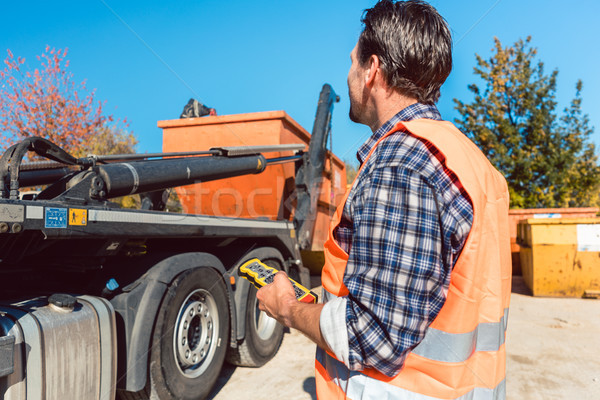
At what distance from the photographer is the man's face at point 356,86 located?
1312 mm

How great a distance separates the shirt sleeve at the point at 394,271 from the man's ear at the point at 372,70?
0.39 metres

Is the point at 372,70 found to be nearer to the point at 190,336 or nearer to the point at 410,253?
the point at 410,253

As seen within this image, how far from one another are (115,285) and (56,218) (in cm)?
74

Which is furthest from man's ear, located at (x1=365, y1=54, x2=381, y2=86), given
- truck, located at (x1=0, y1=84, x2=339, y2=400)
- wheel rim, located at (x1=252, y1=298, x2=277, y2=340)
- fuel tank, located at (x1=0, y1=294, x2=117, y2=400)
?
wheel rim, located at (x1=252, y1=298, x2=277, y2=340)

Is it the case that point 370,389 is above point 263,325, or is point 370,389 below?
above

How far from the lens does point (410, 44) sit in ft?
3.83

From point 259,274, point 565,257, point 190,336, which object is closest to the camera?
point 259,274

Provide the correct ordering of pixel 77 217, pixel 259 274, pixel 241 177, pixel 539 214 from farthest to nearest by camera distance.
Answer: pixel 539 214, pixel 241 177, pixel 77 217, pixel 259 274

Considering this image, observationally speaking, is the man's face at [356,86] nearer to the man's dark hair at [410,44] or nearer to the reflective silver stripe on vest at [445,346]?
the man's dark hair at [410,44]

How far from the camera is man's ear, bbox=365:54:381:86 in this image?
4.02ft

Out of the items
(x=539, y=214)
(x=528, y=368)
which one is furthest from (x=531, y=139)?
(x=528, y=368)

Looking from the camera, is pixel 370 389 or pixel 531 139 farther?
pixel 531 139

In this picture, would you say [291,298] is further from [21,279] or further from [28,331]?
[21,279]

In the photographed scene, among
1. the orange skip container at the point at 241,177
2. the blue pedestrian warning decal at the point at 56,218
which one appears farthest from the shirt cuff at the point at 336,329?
the orange skip container at the point at 241,177
